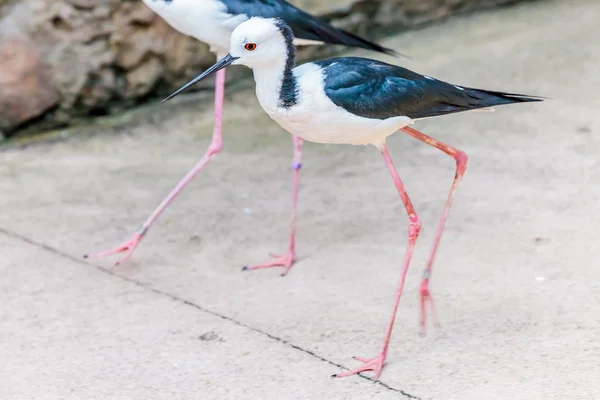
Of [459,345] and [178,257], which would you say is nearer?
[459,345]

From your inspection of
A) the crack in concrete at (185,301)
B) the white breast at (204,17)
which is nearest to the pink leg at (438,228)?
the crack in concrete at (185,301)

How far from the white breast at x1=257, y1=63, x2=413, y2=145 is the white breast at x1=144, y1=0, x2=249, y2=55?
2.91 feet

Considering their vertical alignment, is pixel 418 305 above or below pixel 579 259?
below

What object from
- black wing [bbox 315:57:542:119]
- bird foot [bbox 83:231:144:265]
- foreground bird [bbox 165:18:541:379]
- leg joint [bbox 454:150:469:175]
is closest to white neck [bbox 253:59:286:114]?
foreground bird [bbox 165:18:541:379]

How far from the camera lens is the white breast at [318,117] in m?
2.72

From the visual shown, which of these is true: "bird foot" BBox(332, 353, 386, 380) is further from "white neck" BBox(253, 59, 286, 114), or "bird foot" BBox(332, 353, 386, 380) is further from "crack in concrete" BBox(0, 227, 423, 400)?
"white neck" BBox(253, 59, 286, 114)

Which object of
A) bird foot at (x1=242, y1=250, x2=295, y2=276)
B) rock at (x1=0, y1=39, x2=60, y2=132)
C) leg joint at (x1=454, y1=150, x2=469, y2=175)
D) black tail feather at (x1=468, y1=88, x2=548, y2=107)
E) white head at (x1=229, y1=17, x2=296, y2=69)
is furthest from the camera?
rock at (x1=0, y1=39, x2=60, y2=132)

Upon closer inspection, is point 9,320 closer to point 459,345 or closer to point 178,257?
point 178,257

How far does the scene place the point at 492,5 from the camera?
6723 millimetres

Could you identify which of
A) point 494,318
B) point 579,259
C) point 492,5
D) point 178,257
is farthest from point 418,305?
point 492,5

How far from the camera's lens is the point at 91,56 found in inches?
205

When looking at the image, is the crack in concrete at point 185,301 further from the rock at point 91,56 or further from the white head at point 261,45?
the rock at point 91,56

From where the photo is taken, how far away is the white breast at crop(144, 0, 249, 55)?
359 cm

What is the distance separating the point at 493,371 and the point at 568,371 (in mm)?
230
